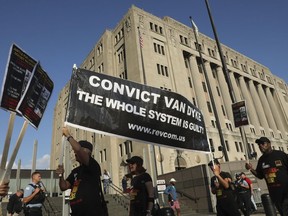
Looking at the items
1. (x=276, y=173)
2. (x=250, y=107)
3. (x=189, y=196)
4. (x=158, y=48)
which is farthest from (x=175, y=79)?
(x=276, y=173)

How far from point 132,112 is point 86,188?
278 cm

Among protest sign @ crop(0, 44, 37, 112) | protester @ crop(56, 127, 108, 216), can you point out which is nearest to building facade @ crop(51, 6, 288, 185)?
protester @ crop(56, 127, 108, 216)

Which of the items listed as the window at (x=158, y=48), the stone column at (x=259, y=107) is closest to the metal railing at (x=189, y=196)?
the window at (x=158, y=48)

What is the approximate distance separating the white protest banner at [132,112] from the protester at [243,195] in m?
5.63

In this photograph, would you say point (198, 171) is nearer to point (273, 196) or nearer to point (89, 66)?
point (273, 196)

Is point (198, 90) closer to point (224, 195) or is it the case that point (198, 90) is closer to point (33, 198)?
point (224, 195)

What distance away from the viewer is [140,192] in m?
5.04

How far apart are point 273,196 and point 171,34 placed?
126 feet

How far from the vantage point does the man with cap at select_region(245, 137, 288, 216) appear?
4.85 metres

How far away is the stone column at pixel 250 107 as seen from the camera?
160ft

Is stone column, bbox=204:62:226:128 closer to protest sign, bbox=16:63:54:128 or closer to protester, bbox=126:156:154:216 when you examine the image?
protester, bbox=126:156:154:216

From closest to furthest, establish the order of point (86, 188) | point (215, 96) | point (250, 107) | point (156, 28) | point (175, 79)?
point (86, 188) < point (175, 79) < point (156, 28) < point (215, 96) < point (250, 107)

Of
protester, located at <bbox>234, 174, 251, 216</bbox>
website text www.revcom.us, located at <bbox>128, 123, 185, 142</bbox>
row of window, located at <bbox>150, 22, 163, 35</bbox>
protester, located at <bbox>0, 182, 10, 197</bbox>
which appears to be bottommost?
protester, located at <bbox>234, 174, 251, 216</bbox>

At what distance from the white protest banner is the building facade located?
19399 mm
